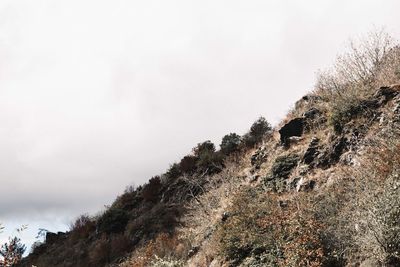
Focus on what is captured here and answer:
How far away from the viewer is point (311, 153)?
18.6m

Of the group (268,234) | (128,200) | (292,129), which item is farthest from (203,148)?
(268,234)

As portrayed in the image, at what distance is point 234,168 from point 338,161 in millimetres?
9345

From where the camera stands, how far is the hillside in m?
11.8

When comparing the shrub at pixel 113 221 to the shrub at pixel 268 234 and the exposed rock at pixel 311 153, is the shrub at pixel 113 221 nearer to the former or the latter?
the shrub at pixel 268 234

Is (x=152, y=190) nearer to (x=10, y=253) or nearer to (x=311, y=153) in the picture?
(x=311, y=153)

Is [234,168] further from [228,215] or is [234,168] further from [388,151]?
[388,151]

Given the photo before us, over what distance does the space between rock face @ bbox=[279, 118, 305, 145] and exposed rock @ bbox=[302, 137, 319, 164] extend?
91.7 inches

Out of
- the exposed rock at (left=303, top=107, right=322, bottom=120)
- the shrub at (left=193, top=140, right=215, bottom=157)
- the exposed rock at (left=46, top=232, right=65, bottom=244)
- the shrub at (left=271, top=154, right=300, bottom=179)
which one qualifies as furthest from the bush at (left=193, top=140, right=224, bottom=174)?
the exposed rock at (left=46, top=232, right=65, bottom=244)

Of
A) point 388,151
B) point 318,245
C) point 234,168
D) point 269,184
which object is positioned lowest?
point 318,245

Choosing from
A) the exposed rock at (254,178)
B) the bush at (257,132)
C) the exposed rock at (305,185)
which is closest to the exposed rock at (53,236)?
the bush at (257,132)

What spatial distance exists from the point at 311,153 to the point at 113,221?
65.0 feet

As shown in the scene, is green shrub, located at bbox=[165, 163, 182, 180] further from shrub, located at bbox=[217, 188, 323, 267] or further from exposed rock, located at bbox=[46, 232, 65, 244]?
shrub, located at bbox=[217, 188, 323, 267]

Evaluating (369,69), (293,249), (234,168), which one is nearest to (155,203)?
(234,168)

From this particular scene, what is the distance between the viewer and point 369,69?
20.8 meters
